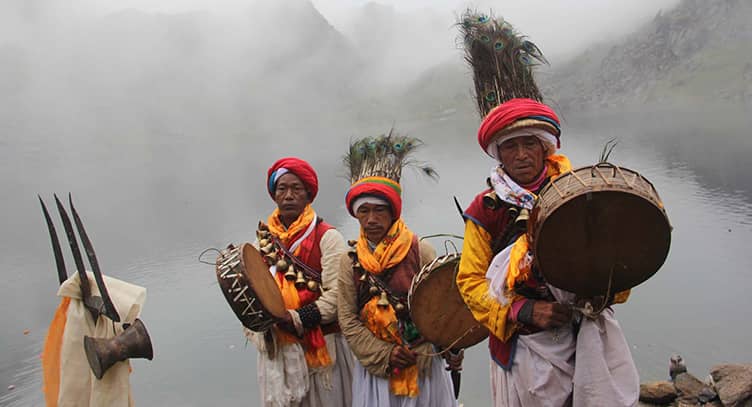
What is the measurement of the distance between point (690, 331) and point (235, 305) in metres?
5.81

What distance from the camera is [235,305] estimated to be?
2543 millimetres

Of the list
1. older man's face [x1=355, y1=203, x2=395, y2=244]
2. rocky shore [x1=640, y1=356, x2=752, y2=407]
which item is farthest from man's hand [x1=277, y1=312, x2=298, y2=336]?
rocky shore [x1=640, y1=356, x2=752, y2=407]

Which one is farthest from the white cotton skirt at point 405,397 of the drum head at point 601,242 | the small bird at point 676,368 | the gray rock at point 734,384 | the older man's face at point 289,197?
the small bird at point 676,368

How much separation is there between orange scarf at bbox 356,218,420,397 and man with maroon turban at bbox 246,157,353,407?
0.29 meters

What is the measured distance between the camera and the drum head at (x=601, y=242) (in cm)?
148

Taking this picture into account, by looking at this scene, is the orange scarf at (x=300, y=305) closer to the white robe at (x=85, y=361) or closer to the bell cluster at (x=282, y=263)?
the bell cluster at (x=282, y=263)

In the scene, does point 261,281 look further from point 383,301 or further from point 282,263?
point 383,301

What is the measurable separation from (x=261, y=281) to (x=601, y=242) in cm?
176

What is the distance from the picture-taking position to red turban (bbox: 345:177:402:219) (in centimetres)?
276

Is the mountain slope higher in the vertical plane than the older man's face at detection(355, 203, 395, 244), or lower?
higher

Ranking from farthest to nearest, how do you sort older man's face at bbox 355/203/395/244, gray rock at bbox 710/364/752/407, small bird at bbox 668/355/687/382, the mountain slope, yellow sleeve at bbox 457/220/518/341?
1. the mountain slope
2. small bird at bbox 668/355/687/382
3. gray rock at bbox 710/364/752/407
4. older man's face at bbox 355/203/395/244
5. yellow sleeve at bbox 457/220/518/341

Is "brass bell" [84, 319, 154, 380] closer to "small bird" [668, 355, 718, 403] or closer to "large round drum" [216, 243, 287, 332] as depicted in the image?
"large round drum" [216, 243, 287, 332]

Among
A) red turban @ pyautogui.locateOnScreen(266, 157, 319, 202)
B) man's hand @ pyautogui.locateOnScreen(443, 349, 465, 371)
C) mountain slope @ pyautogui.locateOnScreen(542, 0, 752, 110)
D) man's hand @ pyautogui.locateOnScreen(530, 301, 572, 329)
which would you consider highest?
mountain slope @ pyautogui.locateOnScreen(542, 0, 752, 110)

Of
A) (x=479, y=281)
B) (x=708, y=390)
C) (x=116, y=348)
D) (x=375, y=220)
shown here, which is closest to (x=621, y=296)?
(x=479, y=281)
